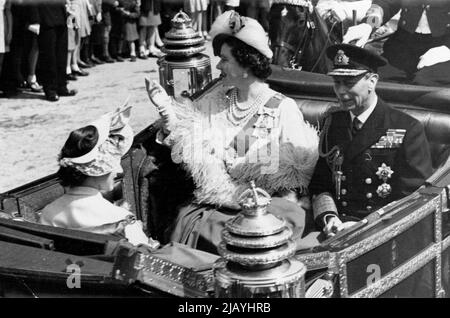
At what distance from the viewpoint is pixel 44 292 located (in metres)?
3.03

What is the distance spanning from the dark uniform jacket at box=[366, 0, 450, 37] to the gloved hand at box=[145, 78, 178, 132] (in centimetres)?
261

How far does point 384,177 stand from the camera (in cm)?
400

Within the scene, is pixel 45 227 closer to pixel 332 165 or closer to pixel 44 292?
pixel 44 292

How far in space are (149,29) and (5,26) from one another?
3.38 m

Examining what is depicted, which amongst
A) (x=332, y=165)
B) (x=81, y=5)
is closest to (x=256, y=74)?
(x=332, y=165)

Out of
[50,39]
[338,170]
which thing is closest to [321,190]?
[338,170]

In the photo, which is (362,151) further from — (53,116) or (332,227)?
(53,116)

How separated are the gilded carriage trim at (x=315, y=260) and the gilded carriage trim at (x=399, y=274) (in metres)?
0.24

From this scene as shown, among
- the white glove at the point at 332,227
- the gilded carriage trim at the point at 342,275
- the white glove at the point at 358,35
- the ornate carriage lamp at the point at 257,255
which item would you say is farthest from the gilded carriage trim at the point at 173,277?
the white glove at the point at 358,35

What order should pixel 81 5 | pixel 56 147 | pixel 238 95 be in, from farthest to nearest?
pixel 81 5 → pixel 56 147 → pixel 238 95

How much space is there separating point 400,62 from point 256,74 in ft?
7.81

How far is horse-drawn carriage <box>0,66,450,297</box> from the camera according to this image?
284cm

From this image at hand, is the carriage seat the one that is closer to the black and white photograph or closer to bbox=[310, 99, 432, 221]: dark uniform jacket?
the black and white photograph

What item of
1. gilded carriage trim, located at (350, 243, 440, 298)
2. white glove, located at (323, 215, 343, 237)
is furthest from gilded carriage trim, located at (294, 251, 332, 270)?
white glove, located at (323, 215, 343, 237)
